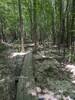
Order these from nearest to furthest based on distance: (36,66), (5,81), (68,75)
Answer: (5,81), (68,75), (36,66)

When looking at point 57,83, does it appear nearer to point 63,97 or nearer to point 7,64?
point 63,97

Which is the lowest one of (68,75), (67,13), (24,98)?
(68,75)

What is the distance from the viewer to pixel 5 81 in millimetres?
5648

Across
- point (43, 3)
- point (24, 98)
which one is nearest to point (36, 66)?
point (24, 98)

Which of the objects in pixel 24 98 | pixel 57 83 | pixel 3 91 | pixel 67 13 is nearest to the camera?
pixel 24 98

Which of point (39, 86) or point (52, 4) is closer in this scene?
point (39, 86)

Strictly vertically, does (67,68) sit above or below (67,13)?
below

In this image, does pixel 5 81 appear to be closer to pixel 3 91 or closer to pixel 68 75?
pixel 3 91

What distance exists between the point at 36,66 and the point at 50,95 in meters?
2.46

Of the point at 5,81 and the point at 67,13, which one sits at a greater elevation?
the point at 67,13

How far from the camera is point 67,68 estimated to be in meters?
7.91

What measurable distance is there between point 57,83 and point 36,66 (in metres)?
1.68

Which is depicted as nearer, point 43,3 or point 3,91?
point 3,91

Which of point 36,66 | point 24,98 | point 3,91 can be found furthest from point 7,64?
point 24,98
